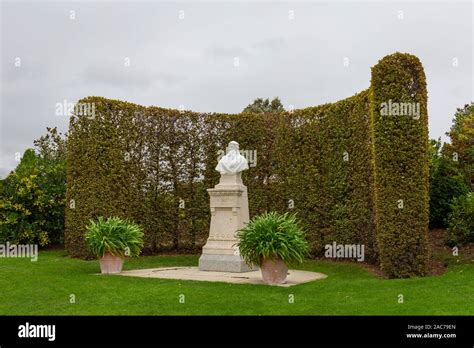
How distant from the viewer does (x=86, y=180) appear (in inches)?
558

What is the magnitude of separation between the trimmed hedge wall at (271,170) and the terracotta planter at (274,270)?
87.9 inches

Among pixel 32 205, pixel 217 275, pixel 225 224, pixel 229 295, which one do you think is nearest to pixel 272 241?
pixel 229 295

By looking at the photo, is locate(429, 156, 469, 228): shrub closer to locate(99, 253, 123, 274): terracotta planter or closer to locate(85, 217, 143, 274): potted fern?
locate(85, 217, 143, 274): potted fern

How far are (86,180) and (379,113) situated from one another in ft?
26.3

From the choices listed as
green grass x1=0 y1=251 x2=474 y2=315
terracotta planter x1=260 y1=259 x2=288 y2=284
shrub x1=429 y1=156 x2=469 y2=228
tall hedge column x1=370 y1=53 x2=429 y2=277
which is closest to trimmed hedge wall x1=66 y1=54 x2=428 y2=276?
tall hedge column x1=370 y1=53 x2=429 y2=277

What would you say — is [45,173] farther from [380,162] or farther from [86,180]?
[380,162]

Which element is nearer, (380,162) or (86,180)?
(380,162)

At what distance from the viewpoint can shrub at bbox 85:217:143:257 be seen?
11.2m

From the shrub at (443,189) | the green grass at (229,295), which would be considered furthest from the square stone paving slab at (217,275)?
the shrub at (443,189)

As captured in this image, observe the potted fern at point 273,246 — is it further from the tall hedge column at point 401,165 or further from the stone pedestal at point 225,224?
the stone pedestal at point 225,224

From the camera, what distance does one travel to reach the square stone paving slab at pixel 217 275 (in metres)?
10.1

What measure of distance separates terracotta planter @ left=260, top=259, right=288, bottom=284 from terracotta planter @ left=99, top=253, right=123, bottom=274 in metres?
3.63

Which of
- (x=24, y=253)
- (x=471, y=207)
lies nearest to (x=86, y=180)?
(x=24, y=253)

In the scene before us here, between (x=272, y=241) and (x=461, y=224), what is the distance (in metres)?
5.34
